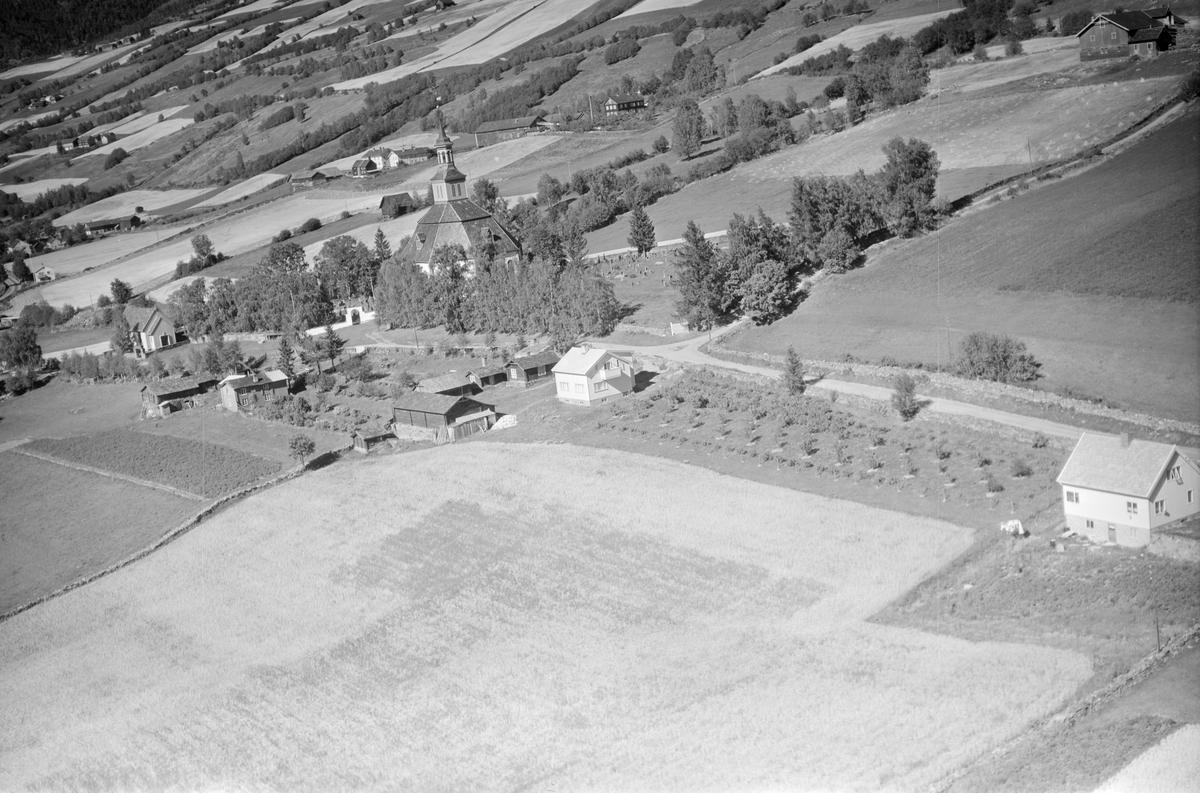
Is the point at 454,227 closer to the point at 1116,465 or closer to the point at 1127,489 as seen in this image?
the point at 1116,465

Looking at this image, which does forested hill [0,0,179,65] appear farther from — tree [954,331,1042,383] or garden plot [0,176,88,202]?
tree [954,331,1042,383]

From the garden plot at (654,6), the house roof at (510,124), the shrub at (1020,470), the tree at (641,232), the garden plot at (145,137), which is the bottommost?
the shrub at (1020,470)

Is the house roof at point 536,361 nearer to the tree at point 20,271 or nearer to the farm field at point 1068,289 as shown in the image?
the farm field at point 1068,289

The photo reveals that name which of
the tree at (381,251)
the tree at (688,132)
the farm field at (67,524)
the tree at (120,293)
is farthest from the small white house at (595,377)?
the tree at (120,293)

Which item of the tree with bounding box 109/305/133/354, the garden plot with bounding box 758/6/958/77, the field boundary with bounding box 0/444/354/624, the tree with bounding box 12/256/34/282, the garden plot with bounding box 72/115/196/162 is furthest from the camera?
the garden plot with bounding box 72/115/196/162

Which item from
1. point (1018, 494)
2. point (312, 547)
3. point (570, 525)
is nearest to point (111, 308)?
point (312, 547)

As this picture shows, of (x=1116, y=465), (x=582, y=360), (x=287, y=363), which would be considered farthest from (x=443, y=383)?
(x=1116, y=465)

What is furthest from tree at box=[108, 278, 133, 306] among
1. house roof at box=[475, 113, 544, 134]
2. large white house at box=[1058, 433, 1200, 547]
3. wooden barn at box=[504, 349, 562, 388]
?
large white house at box=[1058, 433, 1200, 547]
